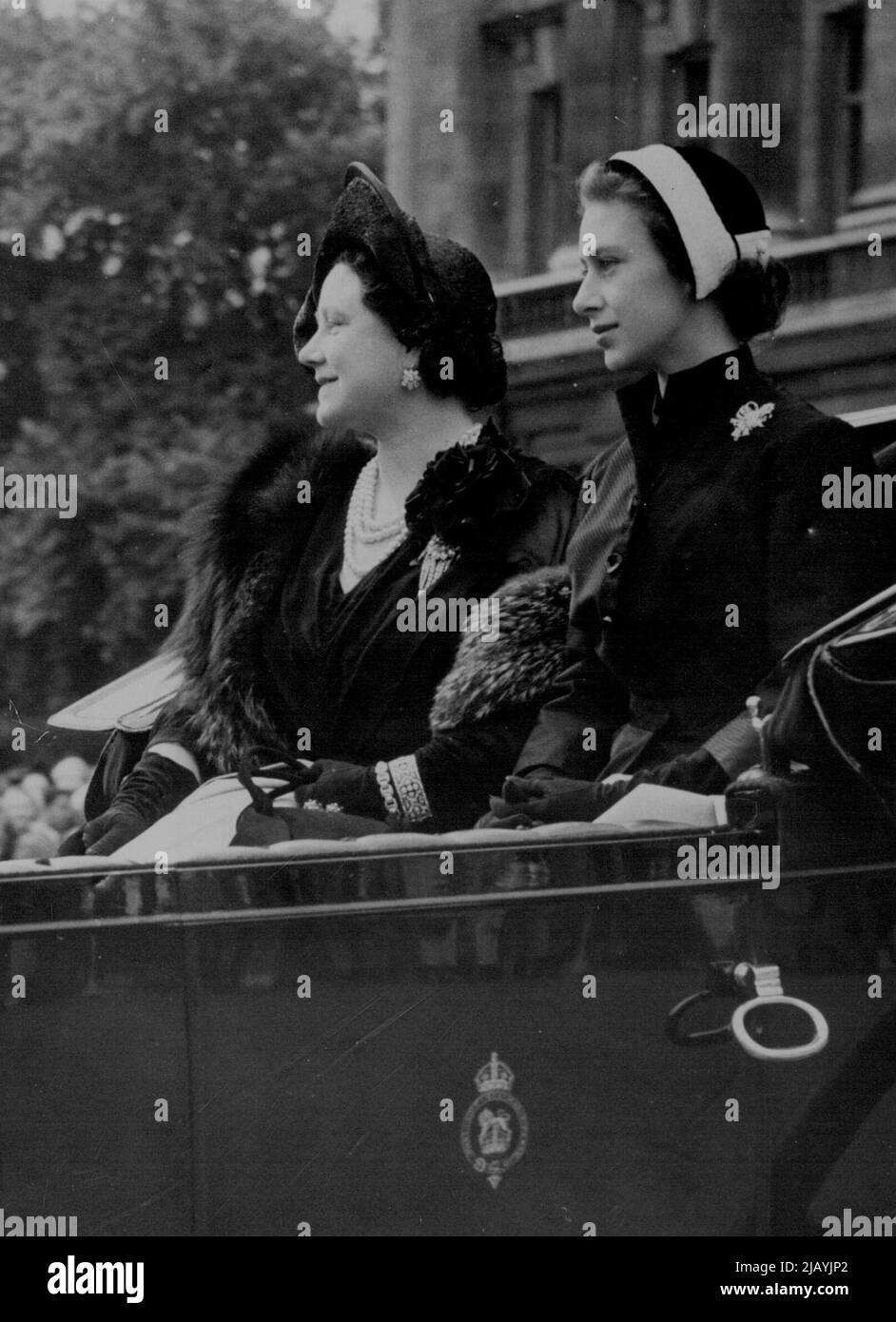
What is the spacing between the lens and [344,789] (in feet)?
11.9

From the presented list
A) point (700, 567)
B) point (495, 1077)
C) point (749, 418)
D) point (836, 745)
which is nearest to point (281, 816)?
point (495, 1077)

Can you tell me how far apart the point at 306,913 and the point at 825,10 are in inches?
81.2

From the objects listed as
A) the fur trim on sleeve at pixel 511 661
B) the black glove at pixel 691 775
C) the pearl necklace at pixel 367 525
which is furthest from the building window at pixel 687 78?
the black glove at pixel 691 775

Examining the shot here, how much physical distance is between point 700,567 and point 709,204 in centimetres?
72

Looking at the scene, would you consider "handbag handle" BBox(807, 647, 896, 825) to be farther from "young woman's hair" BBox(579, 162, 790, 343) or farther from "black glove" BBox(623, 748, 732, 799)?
"young woman's hair" BBox(579, 162, 790, 343)

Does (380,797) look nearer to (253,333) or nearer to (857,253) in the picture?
(253,333)

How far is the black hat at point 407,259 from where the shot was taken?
12.0 ft

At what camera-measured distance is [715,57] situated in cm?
363

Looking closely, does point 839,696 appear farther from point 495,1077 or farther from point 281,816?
point 281,816

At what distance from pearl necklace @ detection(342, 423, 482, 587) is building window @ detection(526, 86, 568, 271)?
1.26ft

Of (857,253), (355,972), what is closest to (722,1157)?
(355,972)

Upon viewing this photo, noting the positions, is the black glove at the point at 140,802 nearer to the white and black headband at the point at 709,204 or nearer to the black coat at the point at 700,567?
the black coat at the point at 700,567

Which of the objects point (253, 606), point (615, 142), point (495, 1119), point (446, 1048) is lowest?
point (495, 1119)
